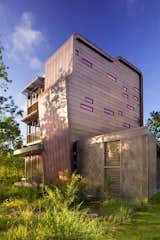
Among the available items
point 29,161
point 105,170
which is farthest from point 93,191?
point 29,161

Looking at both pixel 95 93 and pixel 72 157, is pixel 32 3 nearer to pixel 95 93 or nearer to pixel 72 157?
pixel 95 93

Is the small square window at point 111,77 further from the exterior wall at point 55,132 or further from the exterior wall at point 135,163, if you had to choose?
the exterior wall at point 135,163

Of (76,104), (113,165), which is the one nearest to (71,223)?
(113,165)

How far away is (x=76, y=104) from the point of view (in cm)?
1397

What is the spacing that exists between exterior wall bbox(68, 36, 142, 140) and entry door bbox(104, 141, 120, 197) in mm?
2652

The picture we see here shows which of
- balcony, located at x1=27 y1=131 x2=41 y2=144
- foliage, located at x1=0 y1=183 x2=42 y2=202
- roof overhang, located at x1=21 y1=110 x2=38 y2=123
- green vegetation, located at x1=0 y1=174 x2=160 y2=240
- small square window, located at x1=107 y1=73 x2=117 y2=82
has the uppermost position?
small square window, located at x1=107 y1=73 x2=117 y2=82

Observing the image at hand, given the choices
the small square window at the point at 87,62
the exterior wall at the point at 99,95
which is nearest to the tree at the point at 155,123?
the exterior wall at the point at 99,95

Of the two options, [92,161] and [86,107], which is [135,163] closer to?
[92,161]

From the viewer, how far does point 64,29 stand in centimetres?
1552

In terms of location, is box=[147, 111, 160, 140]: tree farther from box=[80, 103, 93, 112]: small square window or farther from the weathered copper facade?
box=[80, 103, 93, 112]: small square window

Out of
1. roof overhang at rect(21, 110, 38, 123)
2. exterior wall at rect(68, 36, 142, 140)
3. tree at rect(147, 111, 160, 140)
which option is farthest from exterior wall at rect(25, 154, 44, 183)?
tree at rect(147, 111, 160, 140)

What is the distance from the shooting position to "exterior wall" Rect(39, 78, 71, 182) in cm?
1359

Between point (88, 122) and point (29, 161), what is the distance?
7434mm

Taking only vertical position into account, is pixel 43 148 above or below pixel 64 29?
below
